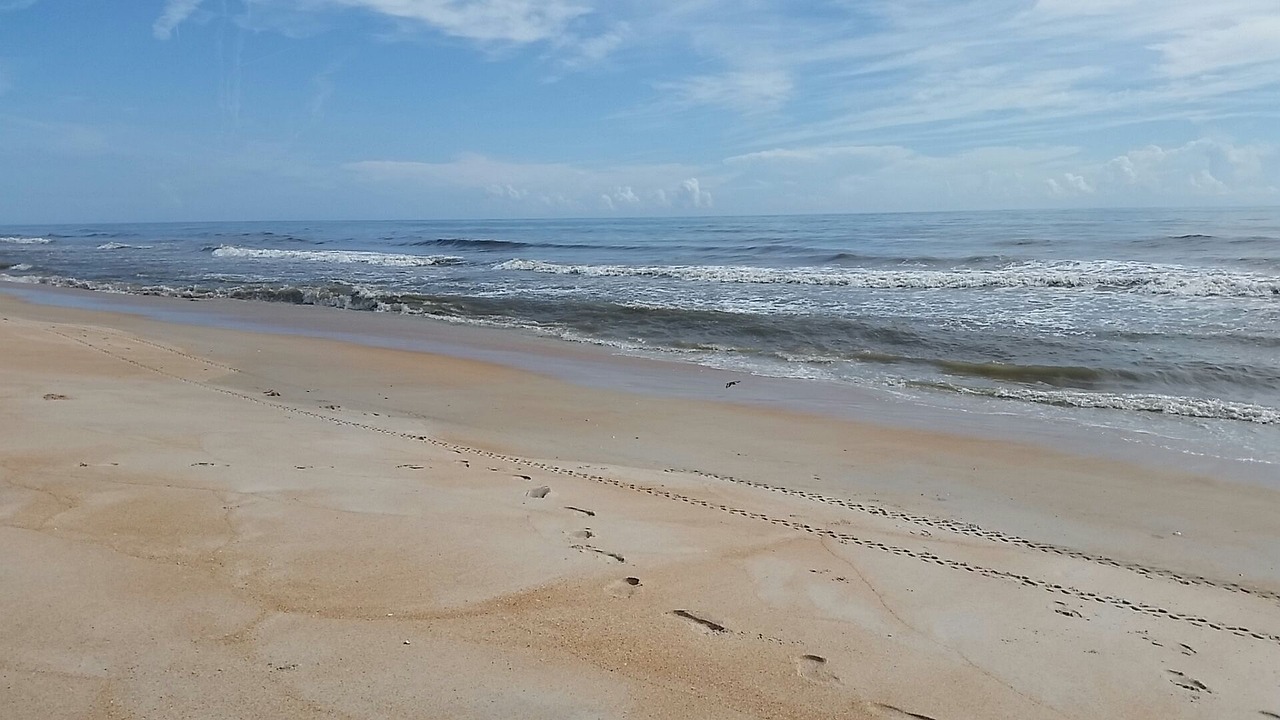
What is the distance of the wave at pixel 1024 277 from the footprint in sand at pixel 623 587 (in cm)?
1617

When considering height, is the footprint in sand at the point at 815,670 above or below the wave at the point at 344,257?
below

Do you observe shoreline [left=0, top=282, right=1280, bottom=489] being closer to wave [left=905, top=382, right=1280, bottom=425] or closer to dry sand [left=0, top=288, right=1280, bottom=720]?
wave [left=905, top=382, right=1280, bottom=425]

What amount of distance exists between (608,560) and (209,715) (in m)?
1.80

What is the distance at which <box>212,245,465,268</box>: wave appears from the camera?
30.0m

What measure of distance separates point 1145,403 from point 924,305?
7478mm

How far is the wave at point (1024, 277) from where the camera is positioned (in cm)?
1605

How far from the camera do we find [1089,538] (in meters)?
4.58

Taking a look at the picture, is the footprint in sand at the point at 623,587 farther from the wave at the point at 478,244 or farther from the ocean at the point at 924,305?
the wave at the point at 478,244

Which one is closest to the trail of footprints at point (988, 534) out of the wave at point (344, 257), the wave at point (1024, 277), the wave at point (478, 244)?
the wave at point (1024, 277)

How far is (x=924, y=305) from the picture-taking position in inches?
602

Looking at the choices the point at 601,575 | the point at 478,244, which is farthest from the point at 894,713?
the point at 478,244

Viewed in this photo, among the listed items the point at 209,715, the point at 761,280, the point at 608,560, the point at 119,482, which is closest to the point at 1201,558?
the point at 608,560

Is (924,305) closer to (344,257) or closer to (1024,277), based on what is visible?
(1024,277)

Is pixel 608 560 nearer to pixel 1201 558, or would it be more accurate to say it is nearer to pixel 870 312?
pixel 1201 558
